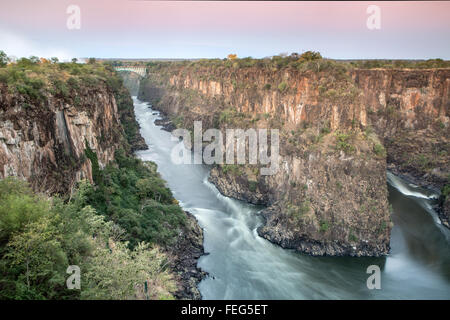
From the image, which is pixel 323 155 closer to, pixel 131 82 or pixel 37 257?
pixel 37 257

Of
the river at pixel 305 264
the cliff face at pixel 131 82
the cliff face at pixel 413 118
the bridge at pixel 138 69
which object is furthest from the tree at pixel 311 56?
the cliff face at pixel 131 82

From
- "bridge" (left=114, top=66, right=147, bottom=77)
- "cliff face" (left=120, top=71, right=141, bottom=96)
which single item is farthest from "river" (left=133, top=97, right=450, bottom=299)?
"cliff face" (left=120, top=71, right=141, bottom=96)

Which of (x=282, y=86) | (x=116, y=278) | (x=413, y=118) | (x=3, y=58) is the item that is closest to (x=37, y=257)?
(x=116, y=278)

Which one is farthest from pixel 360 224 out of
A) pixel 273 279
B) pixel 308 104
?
pixel 308 104

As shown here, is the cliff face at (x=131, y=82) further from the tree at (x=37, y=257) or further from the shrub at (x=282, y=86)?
the tree at (x=37, y=257)

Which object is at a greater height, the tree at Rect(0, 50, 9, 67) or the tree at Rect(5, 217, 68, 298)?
the tree at Rect(0, 50, 9, 67)

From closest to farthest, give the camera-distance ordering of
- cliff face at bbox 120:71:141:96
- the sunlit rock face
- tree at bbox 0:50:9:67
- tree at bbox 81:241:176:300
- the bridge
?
1. tree at bbox 81:241:176:300
2. the sunlit rock face
3. tree at bbox 0:50:9:67
4. the bridge
5. cliff face at bbox 120:71:141:96

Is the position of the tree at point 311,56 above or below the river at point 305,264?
above

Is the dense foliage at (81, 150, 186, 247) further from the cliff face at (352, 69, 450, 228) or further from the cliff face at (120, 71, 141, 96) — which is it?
the cliff face at (120, 71, 141, 96)
